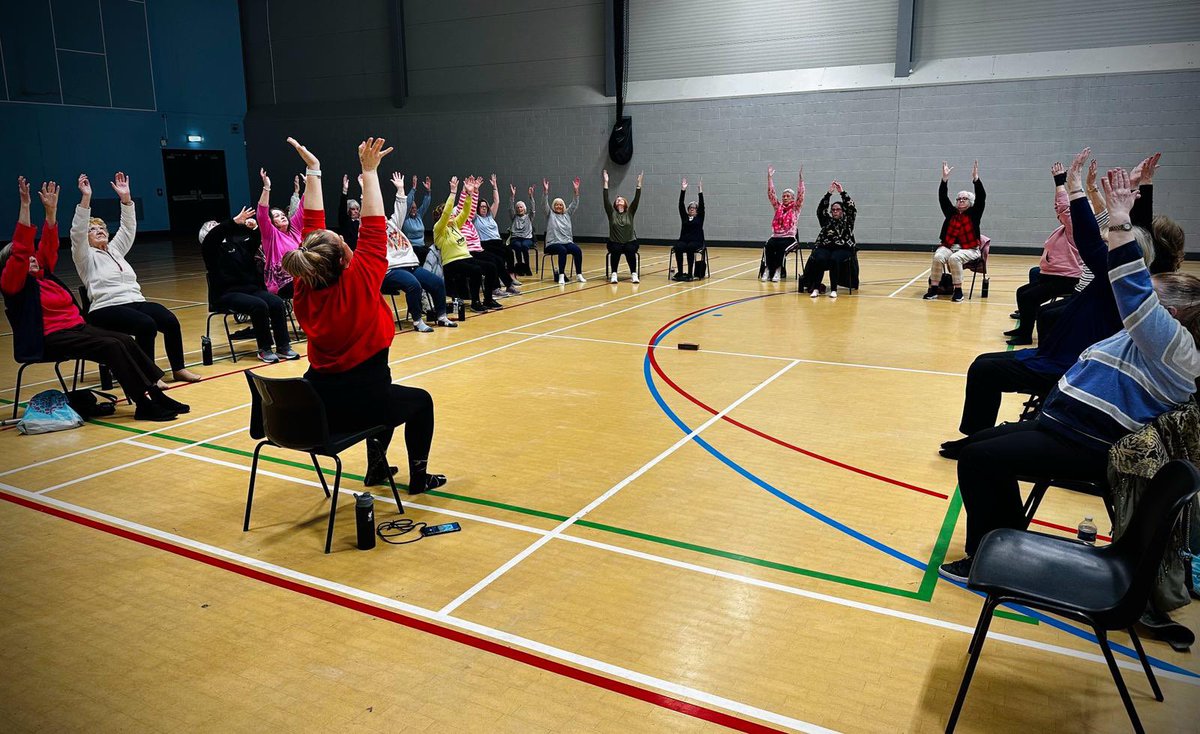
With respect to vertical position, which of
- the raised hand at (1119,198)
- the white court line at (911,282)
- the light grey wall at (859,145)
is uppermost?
the light grey wall at (859,145)

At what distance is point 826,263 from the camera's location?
37.9 feet

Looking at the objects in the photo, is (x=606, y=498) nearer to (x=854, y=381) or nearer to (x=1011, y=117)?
(x=854, y=381)

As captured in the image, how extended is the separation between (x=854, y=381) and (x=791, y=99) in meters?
12.0

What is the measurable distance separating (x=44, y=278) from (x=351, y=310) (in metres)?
3.62

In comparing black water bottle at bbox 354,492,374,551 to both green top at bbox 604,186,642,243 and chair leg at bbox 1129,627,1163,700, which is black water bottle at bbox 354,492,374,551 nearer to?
Answer: chair leg at bbox 1129,627,1163,700

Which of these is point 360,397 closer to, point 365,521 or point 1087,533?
point 365,521

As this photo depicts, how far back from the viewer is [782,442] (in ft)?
17.3

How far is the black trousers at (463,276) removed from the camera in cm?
1051

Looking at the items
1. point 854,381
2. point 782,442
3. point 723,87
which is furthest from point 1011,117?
point 782,442

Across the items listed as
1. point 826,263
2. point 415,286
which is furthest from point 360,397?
point 826,263

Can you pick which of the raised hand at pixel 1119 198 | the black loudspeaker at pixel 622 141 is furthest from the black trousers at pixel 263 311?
the black loudspeaker at pixel 622 141

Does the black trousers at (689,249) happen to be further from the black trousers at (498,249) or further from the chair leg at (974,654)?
the chair leg at (974,654)

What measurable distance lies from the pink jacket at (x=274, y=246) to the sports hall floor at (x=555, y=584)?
7.31ft

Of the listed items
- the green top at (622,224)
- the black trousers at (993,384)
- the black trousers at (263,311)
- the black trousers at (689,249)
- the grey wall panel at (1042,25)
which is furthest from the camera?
the grey wall panel at (1042,25)
